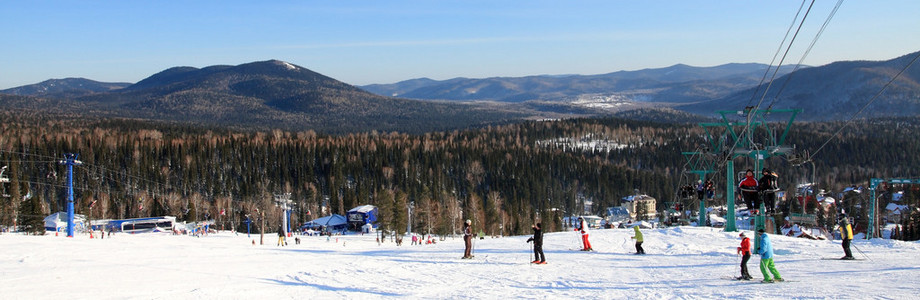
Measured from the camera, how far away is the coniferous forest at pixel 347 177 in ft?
269

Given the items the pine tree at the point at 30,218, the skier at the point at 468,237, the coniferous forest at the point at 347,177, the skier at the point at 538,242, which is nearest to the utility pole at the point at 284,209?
the coniferous forest at the point at 347,177

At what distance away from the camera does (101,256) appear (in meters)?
24.0

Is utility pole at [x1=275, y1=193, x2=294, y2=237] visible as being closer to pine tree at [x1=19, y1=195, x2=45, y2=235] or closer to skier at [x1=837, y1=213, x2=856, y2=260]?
pine tree at [x1=19, y1=195, x2=45, y2=235]

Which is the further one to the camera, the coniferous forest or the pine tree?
the coniferous forest

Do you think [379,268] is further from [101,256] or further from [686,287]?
[101,256]

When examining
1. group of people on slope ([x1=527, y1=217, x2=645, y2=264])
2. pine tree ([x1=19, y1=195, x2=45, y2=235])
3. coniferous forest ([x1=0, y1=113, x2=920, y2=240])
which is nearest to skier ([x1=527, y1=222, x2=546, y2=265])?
group of people on slope ([x1=527, y1=217, x2=645, y2=264])

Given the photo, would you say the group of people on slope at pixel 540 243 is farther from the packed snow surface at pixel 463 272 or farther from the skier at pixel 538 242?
the packed snow surface at pixel 463 272

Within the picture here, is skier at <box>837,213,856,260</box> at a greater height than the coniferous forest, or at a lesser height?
greater

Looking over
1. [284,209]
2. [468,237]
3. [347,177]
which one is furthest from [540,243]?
[347,177]

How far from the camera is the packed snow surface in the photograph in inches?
595

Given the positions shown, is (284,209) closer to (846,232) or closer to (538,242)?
(538,242)

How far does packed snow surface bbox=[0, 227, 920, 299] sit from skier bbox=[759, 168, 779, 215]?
1.67 metres

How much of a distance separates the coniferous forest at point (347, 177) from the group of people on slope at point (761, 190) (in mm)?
43602

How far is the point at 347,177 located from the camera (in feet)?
396
